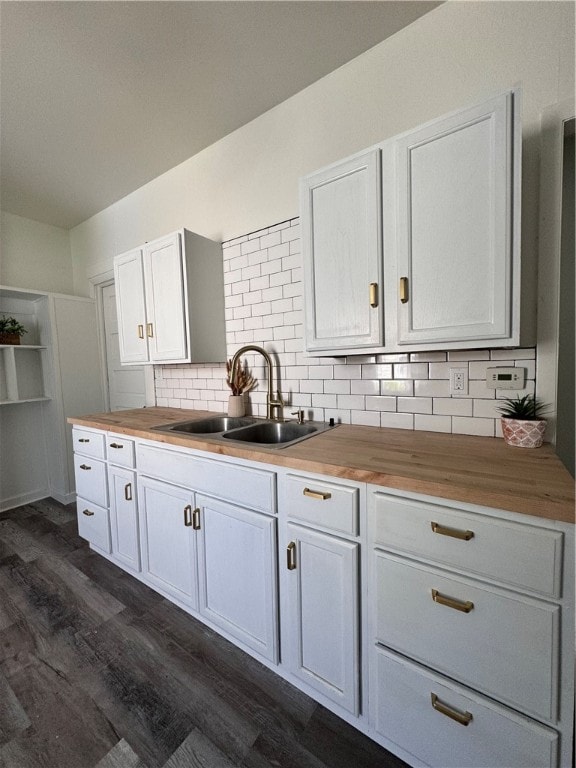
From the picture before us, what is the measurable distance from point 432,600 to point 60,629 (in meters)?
1.85

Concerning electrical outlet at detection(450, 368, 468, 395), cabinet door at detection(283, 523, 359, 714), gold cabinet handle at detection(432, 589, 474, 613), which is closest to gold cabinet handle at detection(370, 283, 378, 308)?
electrical outlet at detection(450, 368, 468, 395)

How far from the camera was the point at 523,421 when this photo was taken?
1.22 meters

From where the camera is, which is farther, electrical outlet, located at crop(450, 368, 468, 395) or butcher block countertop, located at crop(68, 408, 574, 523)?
electrical outlet, located at crop(450, 368, 468, 395)

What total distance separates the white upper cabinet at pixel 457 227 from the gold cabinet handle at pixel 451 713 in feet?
3.72

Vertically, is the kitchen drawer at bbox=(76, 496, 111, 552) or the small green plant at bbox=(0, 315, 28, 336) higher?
the small green plant at bbox=(0, 315, 28, 336)

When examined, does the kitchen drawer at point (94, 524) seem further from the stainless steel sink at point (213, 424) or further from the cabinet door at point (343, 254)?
the cabinet door at point (343, 254)

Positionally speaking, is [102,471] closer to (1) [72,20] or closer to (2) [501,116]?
(1) [72,20]

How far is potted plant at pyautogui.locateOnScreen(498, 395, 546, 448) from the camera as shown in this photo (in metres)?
1.20

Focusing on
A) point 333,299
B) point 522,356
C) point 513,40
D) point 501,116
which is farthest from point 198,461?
point 513,40

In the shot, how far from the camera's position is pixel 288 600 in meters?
1.25

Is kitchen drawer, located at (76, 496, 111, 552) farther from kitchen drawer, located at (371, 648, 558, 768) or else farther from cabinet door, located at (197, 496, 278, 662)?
kitchen drawer, located at (371, 648, 558, 768)

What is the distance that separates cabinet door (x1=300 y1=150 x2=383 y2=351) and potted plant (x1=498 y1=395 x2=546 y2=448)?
60 centimetres

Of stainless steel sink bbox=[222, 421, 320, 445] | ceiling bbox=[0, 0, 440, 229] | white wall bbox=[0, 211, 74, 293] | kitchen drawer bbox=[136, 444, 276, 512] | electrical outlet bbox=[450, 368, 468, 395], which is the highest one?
ceiling bbox=[0, 0, 440, 229]

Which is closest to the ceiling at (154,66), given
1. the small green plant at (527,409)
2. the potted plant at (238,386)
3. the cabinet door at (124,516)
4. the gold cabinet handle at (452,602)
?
the potted plant at (238,386)
